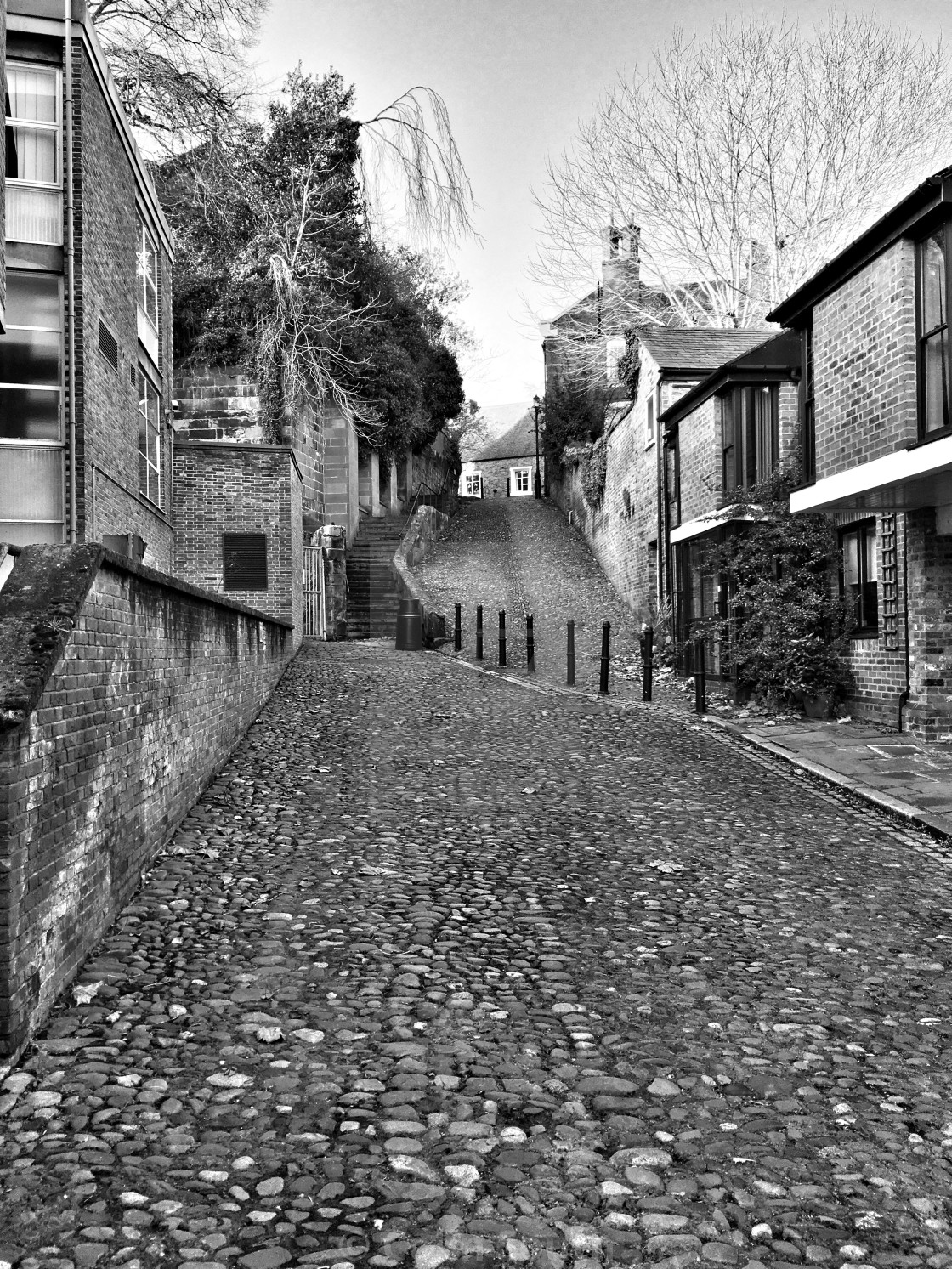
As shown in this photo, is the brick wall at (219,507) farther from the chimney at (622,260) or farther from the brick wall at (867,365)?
the chimney at (622,260)

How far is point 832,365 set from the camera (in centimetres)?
1203

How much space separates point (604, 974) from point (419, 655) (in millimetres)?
14614

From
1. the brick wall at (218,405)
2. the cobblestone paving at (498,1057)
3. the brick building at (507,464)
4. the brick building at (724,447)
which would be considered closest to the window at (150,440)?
the brick wall at (218,405)

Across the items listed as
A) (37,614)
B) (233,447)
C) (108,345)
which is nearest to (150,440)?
(233,447)

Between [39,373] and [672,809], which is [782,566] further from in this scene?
[39,373]

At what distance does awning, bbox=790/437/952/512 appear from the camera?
349 inches

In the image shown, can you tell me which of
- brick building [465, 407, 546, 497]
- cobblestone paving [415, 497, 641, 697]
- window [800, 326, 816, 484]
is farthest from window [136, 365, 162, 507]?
brick building [465, 407, 546, 497]

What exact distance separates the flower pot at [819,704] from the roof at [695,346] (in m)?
10.2

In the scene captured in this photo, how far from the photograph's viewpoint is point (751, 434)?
1595 centimetres

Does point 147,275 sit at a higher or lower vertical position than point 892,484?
higher

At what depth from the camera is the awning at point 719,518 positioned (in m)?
14.2

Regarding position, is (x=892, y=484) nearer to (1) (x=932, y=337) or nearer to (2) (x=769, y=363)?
(1) (x=932, y=337)

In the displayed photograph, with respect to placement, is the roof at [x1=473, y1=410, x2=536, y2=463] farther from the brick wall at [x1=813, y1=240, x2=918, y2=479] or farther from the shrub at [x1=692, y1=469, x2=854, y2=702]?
the brick wall at [x1=813, y1=240, x2=918, y2=479]

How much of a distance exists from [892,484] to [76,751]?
792cm
